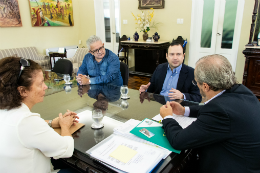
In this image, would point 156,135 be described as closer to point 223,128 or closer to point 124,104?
point 223,128

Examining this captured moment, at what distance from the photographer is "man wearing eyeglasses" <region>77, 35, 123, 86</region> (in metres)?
2.19

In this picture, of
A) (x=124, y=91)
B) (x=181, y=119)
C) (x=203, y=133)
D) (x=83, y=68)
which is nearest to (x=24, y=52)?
(x=83, y=68)

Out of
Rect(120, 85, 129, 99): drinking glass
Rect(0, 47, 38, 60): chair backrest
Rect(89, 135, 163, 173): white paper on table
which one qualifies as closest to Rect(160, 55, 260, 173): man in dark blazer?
Rect(89, 135, 163, 173): white paper on table

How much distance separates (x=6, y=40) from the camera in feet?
16.0

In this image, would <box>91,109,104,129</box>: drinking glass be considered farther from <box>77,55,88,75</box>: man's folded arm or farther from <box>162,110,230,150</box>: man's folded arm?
<box>77,55,88,75</box>: man's folded arm

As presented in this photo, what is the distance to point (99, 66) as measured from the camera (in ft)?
7.75

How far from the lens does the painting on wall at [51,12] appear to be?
17.5ft

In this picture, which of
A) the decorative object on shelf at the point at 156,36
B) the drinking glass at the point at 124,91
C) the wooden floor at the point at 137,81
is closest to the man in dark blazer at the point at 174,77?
the drinking glass at the point at 124,91

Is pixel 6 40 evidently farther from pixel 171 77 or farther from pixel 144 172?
pixel 144 172

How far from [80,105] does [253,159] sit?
3.85 ft

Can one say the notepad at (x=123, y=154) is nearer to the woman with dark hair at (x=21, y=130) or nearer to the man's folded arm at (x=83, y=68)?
the woman with dark hair at (x=21, y=130)

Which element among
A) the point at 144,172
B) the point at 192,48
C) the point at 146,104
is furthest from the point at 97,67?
the point at 192,48

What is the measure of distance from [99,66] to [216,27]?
333 cm

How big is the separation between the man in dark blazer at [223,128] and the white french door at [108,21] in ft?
17.4
